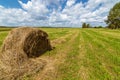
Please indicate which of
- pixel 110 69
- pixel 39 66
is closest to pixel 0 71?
pixel 39 66

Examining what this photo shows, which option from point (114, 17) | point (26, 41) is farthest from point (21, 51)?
point (114, 17)

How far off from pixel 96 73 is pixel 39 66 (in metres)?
3.02

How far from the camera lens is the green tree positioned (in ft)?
191

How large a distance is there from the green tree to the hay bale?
5492 centimetres

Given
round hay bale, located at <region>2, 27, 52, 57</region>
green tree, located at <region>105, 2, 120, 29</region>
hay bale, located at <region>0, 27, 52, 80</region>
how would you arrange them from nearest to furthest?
hay bale, located at <region>0, 27, 52, 80</region>, round hay bale, located at <region>2, 27, 52, 57</region>, green tree, located at <region>105, 2, 120, 29</region>

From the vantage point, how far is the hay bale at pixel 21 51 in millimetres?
6472

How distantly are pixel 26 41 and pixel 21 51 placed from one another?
1.00 metres

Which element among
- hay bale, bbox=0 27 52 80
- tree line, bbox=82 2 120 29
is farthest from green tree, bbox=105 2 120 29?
hay bale, bbox=0 27 52 80

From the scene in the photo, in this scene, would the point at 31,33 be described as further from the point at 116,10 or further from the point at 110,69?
the point at 116,10

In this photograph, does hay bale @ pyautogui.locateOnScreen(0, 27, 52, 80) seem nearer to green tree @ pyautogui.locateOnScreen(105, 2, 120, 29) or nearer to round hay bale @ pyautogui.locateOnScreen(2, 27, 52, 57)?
round hay bale @ pyautogui.locateOnScreen(2, 27, 52, 57)

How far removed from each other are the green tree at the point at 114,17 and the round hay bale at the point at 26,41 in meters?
55.2

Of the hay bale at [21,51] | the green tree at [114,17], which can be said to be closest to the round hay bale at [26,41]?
the hay bale at [21,51]

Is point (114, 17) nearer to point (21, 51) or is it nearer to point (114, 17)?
point (114, 17)

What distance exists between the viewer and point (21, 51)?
7855 mm
